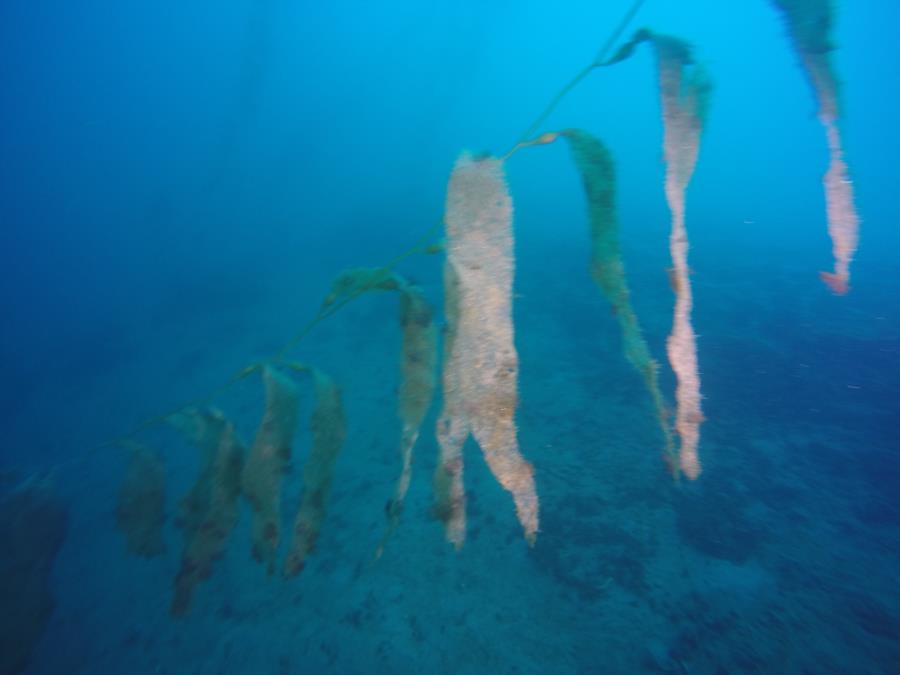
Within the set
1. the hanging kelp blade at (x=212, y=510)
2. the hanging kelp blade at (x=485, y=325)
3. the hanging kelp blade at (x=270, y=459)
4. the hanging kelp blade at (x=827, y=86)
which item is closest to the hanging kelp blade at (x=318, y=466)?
the hanging kelp blade at (x=270, y=459)

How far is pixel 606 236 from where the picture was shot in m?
1.09

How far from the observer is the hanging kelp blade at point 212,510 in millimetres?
1721

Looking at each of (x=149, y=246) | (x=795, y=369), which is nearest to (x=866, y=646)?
(x=795, y=369)

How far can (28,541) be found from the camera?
87.8 inches

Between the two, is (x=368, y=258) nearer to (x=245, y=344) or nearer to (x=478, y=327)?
(x=245, y=344)

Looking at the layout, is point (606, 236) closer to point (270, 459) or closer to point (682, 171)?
point (682, 171)

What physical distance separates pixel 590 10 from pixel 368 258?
176 meters

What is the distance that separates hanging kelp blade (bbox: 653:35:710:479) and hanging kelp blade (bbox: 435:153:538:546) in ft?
1.37

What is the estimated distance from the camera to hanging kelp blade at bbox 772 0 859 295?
0.98m

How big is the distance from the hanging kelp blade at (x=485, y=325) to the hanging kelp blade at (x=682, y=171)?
1.37 ft

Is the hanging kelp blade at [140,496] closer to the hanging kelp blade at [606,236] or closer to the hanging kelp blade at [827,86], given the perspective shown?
the hanging kelp blade at [606,236]

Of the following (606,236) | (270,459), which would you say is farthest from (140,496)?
(606,236)

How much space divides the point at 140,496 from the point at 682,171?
2.64 m

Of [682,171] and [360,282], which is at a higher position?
[682,171]
